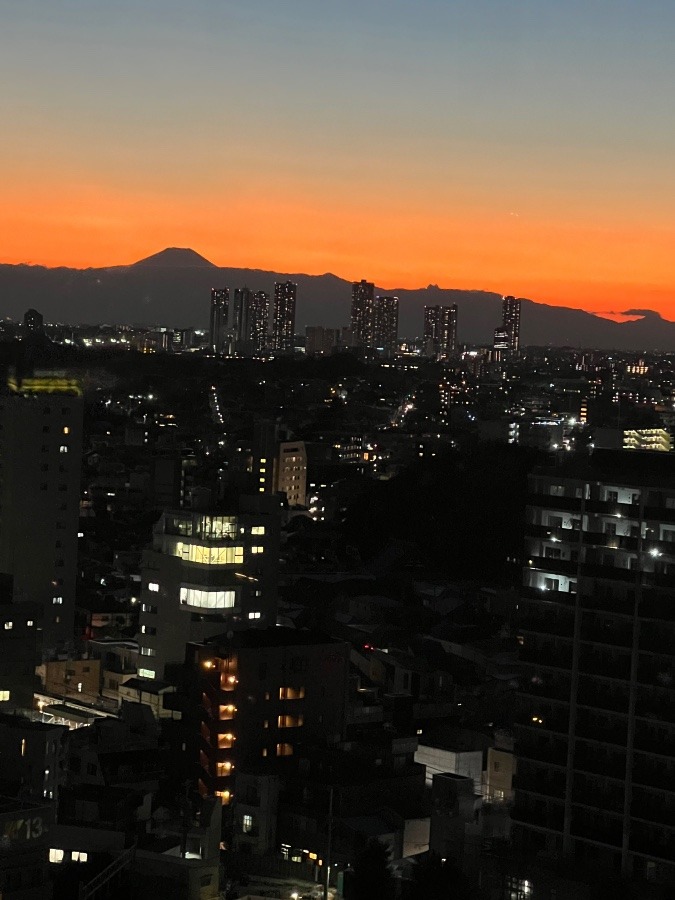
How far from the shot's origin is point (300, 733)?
393 inches

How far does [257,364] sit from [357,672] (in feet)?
160

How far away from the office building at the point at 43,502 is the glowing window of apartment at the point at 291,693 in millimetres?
5011

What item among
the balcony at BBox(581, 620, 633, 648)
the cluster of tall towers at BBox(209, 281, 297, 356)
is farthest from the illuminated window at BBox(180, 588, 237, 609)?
the cluster of tall towers at BBox(209, 281, 297, 356)

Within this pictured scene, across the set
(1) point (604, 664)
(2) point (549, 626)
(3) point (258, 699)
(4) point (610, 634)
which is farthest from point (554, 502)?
(3) point (258, 699)

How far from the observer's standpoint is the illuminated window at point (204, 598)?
12.3 meters

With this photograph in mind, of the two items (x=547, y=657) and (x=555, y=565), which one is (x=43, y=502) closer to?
(x=555, y=565)

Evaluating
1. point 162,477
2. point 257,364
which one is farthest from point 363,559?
point 257,364

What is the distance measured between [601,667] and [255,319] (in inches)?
2788

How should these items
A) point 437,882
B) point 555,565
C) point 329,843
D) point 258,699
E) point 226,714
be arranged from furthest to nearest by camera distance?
point 258,699 → point 226,714 → point 555,565 → point 329,843 → point 437,882

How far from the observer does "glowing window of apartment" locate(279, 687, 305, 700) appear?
9953 millimetres

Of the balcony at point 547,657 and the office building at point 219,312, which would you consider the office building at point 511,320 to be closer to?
the office building at point 219,312

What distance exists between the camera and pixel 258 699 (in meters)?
9.79

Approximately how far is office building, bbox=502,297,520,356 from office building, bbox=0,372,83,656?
6799 centimetres

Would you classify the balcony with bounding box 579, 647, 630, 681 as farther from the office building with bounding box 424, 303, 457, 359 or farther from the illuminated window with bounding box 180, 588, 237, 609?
the office building with bounding box 424, 303, 457, 359
